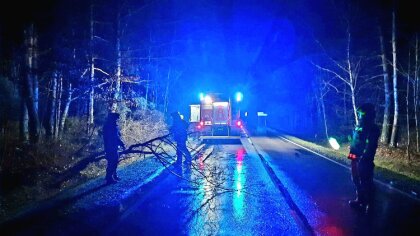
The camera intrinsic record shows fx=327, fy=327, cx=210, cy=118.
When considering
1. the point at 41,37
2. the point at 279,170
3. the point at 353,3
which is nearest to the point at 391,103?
the point at 353,3

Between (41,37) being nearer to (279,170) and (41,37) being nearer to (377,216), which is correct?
(279,170)

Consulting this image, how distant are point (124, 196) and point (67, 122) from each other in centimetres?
1100

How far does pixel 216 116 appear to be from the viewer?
30.2 metres

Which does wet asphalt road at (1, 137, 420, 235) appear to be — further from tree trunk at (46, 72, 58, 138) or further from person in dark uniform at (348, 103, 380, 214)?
tree trunk at (46, 72, 58, 138)

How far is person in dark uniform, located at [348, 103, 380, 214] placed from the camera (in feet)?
22.9

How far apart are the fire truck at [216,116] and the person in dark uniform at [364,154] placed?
22.5 meters

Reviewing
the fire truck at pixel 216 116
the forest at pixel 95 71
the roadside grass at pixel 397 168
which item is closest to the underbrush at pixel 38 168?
the forest at pixel 95 71

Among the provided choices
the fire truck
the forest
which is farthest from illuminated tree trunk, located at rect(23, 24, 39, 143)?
the fire truck

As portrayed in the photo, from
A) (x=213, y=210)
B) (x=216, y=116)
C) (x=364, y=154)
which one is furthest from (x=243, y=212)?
(x=216, y=116)

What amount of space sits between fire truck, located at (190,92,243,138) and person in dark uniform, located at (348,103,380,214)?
2249 cm

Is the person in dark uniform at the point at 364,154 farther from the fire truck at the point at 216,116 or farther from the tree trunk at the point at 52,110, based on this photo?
the fire truck at the point at 216,116

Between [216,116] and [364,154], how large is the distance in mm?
23337

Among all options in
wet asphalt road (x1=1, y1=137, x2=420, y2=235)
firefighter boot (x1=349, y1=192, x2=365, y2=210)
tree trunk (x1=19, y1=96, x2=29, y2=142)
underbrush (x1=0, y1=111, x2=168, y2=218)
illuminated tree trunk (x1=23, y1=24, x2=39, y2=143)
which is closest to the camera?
wet asphalt road (x1=1, y1=137, x2=420, y2=235)

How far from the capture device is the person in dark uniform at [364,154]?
22.9 ft
